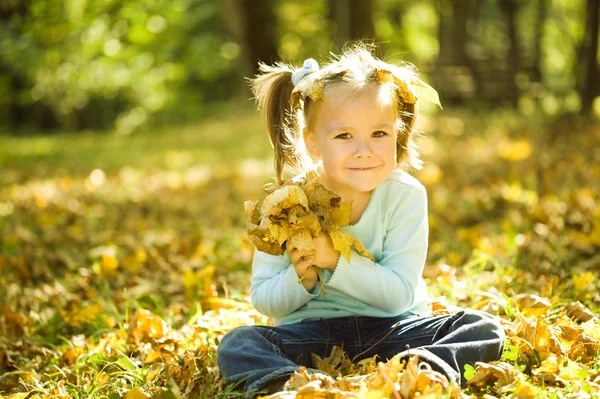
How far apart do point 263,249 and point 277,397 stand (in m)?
0.53

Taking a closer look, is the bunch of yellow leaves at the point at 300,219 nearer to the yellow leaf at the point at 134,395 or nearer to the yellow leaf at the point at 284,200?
the yellow leaf at the point at 284,200

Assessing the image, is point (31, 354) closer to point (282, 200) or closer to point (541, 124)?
point (282, 200)

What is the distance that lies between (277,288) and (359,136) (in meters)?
0.63

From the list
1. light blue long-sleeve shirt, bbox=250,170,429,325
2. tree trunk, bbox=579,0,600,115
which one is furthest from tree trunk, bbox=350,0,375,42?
light blue long-sleeve shirt, bbox=250,170,429,325

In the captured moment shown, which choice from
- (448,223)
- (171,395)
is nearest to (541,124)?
(448,223)

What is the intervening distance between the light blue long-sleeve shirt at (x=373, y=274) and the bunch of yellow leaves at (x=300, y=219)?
4.2 inches

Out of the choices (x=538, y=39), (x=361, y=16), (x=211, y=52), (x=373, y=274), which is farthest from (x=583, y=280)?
(x=211, y=52)

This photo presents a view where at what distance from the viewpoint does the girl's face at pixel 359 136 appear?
7.88ft

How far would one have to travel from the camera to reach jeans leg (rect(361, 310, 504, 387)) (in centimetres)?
221

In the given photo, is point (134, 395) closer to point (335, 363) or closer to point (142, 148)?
point (335, 363)

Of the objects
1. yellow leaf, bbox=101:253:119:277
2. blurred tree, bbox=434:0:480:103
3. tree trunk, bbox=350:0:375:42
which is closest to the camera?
yellow leaf, bbox=101:253:119:277

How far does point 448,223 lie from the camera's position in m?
5.01

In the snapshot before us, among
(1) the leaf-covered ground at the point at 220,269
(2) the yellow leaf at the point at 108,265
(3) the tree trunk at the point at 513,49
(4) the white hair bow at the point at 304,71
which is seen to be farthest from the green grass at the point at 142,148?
(4) the white hair bow at the point at 304,71

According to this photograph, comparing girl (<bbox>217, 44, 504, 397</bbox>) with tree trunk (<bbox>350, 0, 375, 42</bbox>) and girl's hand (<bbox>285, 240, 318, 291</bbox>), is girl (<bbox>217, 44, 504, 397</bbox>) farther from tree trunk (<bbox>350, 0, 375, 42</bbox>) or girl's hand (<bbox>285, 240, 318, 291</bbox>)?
tree trunk (<bbox>350, 0, 375, 42</bbox>)
